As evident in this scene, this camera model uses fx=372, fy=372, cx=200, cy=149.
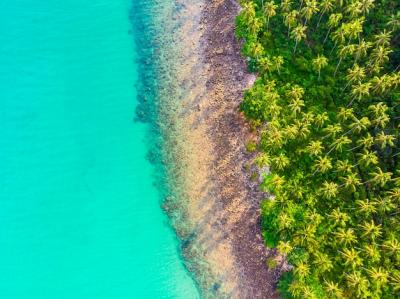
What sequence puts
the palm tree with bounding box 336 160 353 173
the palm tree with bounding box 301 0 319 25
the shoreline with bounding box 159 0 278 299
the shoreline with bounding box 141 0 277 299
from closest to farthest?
the palm tree with bounding box 336 160 353 173, the shoreline with bounding box 159 0 278 299, the shoreline with bounding box 141 0 277 299, the palm tree with bounding box 301 0 319 25

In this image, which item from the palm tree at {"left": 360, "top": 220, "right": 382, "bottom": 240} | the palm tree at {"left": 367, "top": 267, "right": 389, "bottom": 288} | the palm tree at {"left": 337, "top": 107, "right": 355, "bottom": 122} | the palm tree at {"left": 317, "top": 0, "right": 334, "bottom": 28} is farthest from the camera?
the palm tree at {"left": 317, "top": 0, "right": 334, "bottom": 28}

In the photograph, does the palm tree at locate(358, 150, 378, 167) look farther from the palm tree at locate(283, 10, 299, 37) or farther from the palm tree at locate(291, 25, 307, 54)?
the palm tree at locate(283, 10, 299, 37)

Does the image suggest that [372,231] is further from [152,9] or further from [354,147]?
[152,9]

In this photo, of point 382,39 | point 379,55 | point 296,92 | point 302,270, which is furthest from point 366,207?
point 382,39

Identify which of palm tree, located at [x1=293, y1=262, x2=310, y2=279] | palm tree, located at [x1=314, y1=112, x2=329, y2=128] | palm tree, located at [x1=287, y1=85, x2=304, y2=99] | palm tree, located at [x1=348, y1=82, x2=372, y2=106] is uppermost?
palm tree, located at [x1=348, y1=82, x2=372, y2=106]

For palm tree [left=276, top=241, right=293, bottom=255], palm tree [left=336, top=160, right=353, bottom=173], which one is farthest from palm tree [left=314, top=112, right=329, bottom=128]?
palm tree [left=276, top=241, right=293, bottom=255]

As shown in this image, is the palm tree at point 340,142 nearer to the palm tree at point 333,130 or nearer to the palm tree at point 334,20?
the palm tree at point 333,130

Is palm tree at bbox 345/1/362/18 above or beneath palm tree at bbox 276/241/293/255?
above
